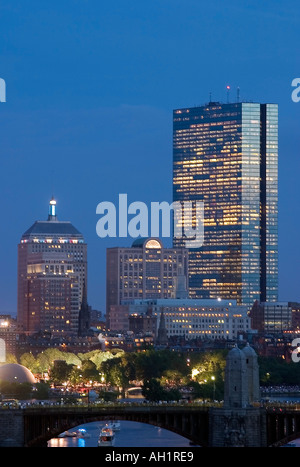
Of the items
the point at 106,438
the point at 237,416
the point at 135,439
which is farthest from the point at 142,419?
the point at 135,439

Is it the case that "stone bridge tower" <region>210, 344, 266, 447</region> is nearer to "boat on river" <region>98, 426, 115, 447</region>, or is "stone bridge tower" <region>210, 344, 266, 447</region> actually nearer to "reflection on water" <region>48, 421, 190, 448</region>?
"reflection on water" <region>48, 421, 190, 448</region>

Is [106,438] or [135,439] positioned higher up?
[106,438]

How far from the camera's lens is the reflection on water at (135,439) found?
465ft

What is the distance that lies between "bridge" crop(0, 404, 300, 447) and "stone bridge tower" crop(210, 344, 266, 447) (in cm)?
21

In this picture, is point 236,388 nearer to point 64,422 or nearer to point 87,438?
point 64,422

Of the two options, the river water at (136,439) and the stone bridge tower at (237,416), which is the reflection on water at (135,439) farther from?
the stone bridge tower at (237,416)

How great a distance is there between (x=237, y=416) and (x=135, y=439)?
97.3 feet

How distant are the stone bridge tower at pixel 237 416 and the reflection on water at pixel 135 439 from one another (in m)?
15.1

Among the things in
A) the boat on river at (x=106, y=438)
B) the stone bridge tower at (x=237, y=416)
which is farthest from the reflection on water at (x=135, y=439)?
the stone bridge tower at (x=237, y=416)

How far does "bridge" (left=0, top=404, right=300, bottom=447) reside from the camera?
12244 cm

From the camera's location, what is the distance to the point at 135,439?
15012cm

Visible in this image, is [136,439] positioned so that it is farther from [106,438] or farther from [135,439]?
[106,438]

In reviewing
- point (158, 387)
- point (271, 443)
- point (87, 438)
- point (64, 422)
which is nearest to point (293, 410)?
point (271, 443)
